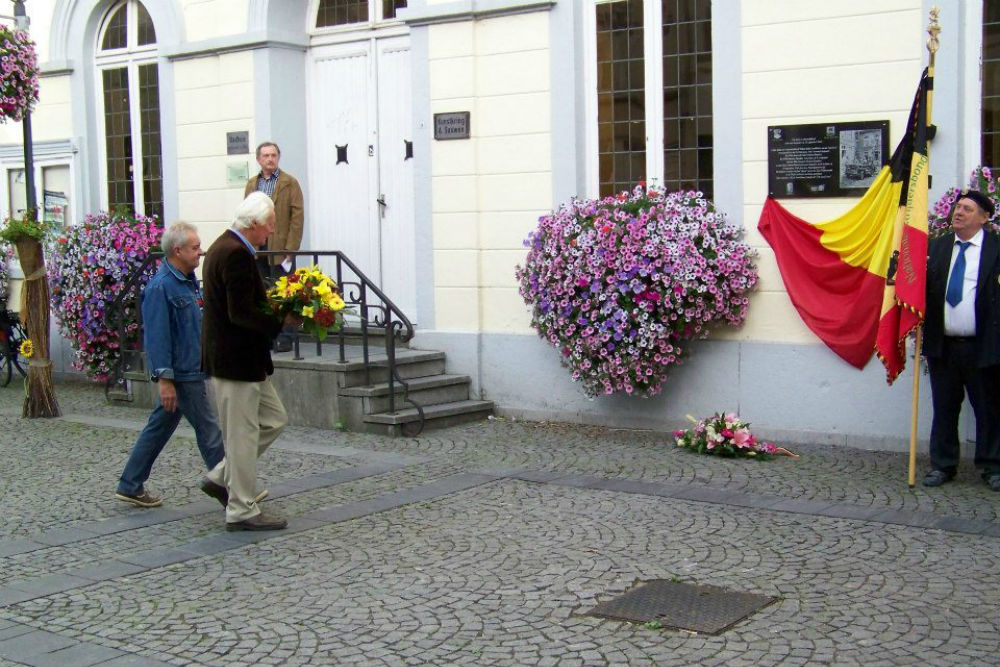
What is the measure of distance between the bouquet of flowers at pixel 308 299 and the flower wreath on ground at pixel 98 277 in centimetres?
591

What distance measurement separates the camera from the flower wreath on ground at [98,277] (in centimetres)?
1241

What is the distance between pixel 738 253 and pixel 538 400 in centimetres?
233

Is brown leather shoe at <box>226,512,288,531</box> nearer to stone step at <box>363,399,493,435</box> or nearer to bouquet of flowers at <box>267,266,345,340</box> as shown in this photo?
bouquet of flowers at <box>267,266,345,340</box>

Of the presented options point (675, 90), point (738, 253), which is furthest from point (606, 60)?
point (738, 253)

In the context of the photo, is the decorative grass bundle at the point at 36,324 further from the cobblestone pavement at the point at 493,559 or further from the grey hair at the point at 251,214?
the grey hair at the point at 251,214

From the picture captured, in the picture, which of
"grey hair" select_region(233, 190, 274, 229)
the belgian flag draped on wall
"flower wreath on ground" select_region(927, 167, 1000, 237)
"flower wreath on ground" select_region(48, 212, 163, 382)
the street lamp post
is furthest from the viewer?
"flower wreath on ground" select_region(48, 212, 163, 382)

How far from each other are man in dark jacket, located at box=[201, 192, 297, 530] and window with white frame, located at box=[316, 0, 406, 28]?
5.61m

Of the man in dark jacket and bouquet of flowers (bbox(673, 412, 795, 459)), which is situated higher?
the man in dark jacket

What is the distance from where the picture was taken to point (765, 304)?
30.5ft

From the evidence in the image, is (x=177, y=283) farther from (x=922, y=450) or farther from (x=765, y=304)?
(x=922, y=450)

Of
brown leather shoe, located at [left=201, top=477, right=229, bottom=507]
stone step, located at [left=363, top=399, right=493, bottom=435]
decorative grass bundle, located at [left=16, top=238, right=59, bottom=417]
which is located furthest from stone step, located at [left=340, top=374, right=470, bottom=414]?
decorative grass bundle, located at [left=16, top=238, right=59, bottom=417]

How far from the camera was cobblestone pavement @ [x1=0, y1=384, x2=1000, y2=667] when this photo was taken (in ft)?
16.1

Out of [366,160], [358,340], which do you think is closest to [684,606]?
[358,340]

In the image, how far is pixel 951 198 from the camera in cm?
823
